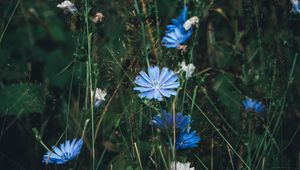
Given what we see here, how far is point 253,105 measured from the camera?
1746 millimetres

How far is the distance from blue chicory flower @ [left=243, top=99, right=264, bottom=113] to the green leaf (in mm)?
672

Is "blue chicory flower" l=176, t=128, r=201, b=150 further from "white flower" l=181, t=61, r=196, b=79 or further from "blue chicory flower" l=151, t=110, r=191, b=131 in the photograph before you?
"white flower" l=181, t=61, r=196, b=79

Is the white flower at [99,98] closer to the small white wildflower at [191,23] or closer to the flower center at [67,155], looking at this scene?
the flower center at [67,155]

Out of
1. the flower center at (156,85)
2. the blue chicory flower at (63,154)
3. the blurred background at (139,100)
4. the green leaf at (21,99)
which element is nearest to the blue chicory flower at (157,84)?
the flower center at (156,85)

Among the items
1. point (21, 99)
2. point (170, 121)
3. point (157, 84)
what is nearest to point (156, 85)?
point (157, 84)

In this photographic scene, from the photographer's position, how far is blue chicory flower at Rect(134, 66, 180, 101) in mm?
1270

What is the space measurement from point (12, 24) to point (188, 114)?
1.44 meters

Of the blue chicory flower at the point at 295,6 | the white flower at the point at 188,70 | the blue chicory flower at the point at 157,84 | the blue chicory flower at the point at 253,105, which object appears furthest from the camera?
the blue chicory flower at the point at 253,105

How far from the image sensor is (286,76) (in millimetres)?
1802

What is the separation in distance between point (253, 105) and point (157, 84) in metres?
0.56

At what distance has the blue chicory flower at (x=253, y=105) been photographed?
1.72 meters

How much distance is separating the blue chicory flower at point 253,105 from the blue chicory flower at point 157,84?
19.2 inches

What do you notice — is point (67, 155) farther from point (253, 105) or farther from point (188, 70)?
point (253, 105)

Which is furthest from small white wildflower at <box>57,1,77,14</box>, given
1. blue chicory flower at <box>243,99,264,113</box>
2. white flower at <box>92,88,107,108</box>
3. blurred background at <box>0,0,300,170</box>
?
blue chicory flower at <box>243,99,264,113</box>
